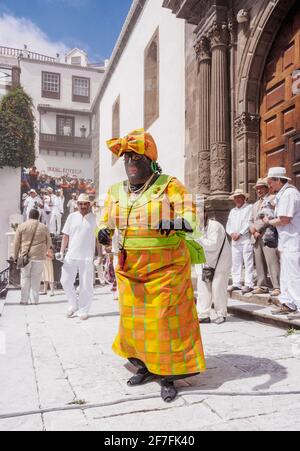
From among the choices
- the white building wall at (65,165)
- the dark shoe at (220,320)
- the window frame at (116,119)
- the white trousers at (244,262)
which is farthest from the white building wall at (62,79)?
the dark shoe at (220,320)

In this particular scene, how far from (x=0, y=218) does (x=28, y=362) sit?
1426 centimetres

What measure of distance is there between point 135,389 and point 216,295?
292 centimetres

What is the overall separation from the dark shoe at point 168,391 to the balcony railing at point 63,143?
33989 millimetres

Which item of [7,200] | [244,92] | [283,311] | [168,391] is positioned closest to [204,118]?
[244,92]

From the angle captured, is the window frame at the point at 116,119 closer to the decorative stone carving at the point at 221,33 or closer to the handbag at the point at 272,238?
the decorative stone carving at the point at 221,33

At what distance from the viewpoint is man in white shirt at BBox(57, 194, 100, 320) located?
6.53 m

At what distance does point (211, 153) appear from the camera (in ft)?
29.1

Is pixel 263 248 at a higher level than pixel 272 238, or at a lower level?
lower

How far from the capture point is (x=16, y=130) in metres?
20.1

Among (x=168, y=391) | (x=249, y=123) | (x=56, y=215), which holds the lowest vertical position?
(x=168, y=391)

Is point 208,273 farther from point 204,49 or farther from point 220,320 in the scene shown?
point 204,49

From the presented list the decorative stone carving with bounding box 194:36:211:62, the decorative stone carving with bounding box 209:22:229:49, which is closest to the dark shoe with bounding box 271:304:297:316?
the decorative stone carving with bounding box 209:22:229:49

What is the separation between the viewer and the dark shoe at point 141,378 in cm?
326

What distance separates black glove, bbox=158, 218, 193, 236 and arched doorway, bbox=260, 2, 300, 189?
14.8 ft
